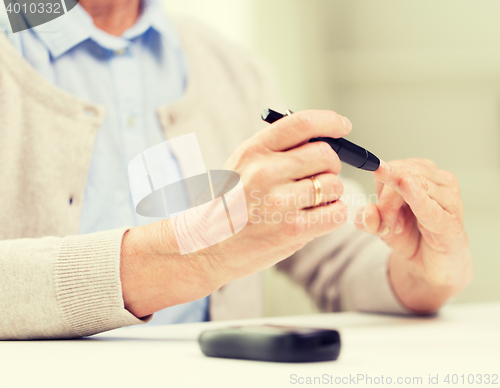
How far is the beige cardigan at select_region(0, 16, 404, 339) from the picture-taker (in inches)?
13.7

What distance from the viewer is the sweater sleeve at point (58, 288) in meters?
0.34

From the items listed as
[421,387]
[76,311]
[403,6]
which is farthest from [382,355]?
[403,6]

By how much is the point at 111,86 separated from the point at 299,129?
0.31 metres

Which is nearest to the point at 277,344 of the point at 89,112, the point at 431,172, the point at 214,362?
the point at 214,362

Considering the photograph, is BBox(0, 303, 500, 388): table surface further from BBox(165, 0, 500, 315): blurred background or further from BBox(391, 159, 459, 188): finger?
BBox(165, 0, 500, 315): blurred background

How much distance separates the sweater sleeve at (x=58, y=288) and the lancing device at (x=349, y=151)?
6.9 inches

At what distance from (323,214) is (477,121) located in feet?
2.24

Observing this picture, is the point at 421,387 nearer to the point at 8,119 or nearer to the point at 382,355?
the point at 382,355

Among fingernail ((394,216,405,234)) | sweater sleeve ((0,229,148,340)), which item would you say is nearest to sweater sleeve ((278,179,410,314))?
fingernail ((394,216,405,234))

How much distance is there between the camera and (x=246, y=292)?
642mm

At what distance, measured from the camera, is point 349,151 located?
354 millimetres

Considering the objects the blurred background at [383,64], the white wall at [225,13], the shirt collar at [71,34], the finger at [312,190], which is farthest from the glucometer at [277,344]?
the white wall at [225,13]

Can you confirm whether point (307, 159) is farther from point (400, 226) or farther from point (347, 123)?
point (400, 226)

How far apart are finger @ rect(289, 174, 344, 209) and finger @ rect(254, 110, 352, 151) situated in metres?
0.03
